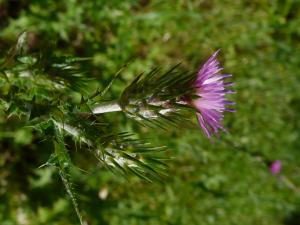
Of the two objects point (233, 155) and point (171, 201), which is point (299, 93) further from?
point (171, 201)

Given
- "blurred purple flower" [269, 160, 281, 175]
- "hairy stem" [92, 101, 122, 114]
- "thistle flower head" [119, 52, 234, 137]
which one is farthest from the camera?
"blurred purple flower" [269, 160, 281, 175]

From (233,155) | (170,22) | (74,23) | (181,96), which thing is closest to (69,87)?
(181,96)

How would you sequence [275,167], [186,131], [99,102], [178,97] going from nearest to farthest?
[178,97] → [99,102] → [186,131] → [275,167]

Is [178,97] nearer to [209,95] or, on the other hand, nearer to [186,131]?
[209,95]

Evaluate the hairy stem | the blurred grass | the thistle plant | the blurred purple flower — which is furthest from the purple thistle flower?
the blurred purple flower

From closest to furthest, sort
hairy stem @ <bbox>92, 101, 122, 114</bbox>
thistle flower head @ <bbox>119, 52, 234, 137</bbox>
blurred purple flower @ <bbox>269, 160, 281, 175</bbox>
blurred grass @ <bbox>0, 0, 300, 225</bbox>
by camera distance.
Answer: thistle flower head @ <bbox>119, 52, 234, 137</bbox>
hairy stem @ <bbox>92, 101, 122, 114</bbox>
blurred grass @ <bbox>0, 0, 300, 225</bbox>
blurred purple flower @ <bbox>269, 160, 281, 175</bbox>

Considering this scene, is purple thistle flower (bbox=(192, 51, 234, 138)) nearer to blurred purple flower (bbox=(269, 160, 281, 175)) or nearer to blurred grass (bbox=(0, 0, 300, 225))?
blurred grass (bbox=(0, 0, 300, 225))

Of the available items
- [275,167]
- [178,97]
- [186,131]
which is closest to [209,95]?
[178,97]

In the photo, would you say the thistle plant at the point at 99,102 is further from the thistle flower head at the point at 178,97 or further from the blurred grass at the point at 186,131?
the blurred grass at the point at 186,131
